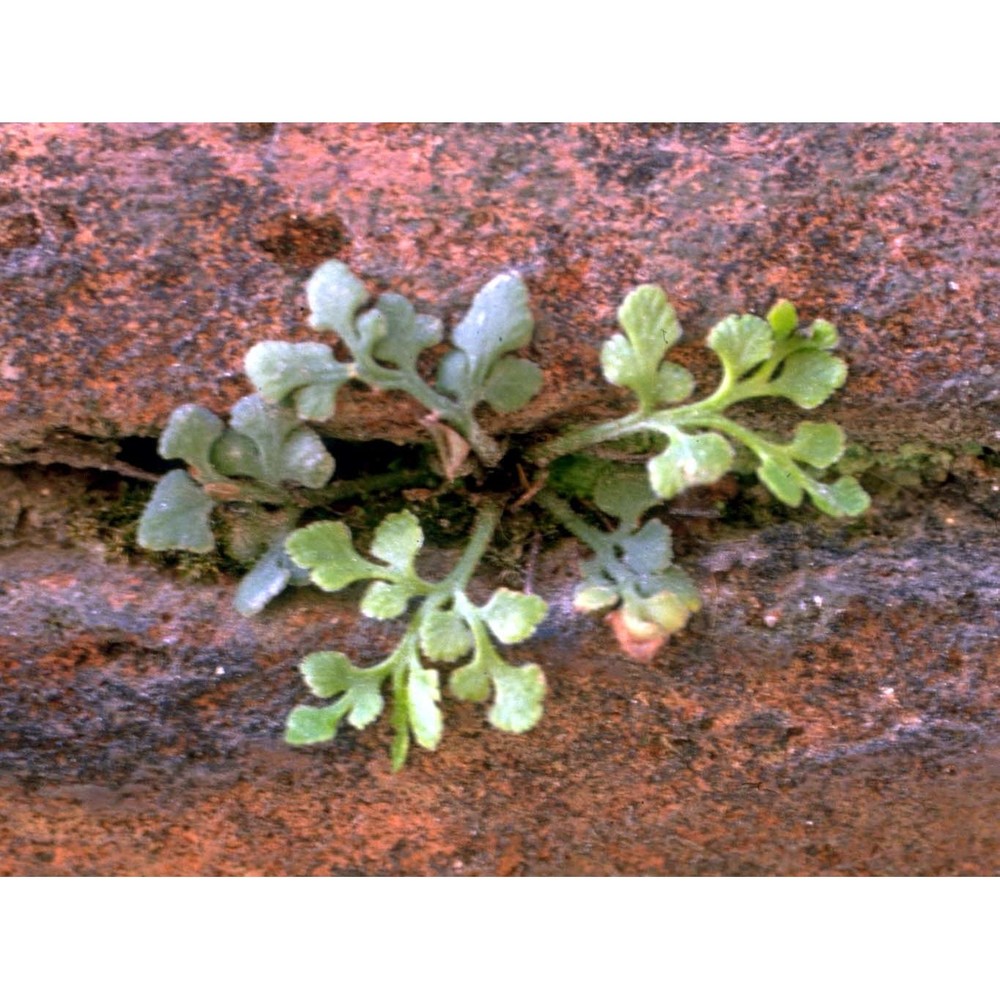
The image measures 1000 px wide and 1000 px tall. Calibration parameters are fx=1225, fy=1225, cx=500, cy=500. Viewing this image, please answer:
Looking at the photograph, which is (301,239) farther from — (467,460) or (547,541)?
(547,541)

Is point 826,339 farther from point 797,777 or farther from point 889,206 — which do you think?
point 797,777

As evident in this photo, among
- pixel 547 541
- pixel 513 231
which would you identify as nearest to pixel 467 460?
Answer: pixel 547 541

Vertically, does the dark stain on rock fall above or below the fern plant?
above

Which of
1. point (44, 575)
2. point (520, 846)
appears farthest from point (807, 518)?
point (44, 575)

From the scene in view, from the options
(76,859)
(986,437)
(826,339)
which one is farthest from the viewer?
(76,859)

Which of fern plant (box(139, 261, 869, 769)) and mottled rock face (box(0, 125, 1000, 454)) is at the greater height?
mottled rock face (box(0, 125, 1000, 454))

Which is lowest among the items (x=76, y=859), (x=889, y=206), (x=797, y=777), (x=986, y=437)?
(x=76, y=859)
